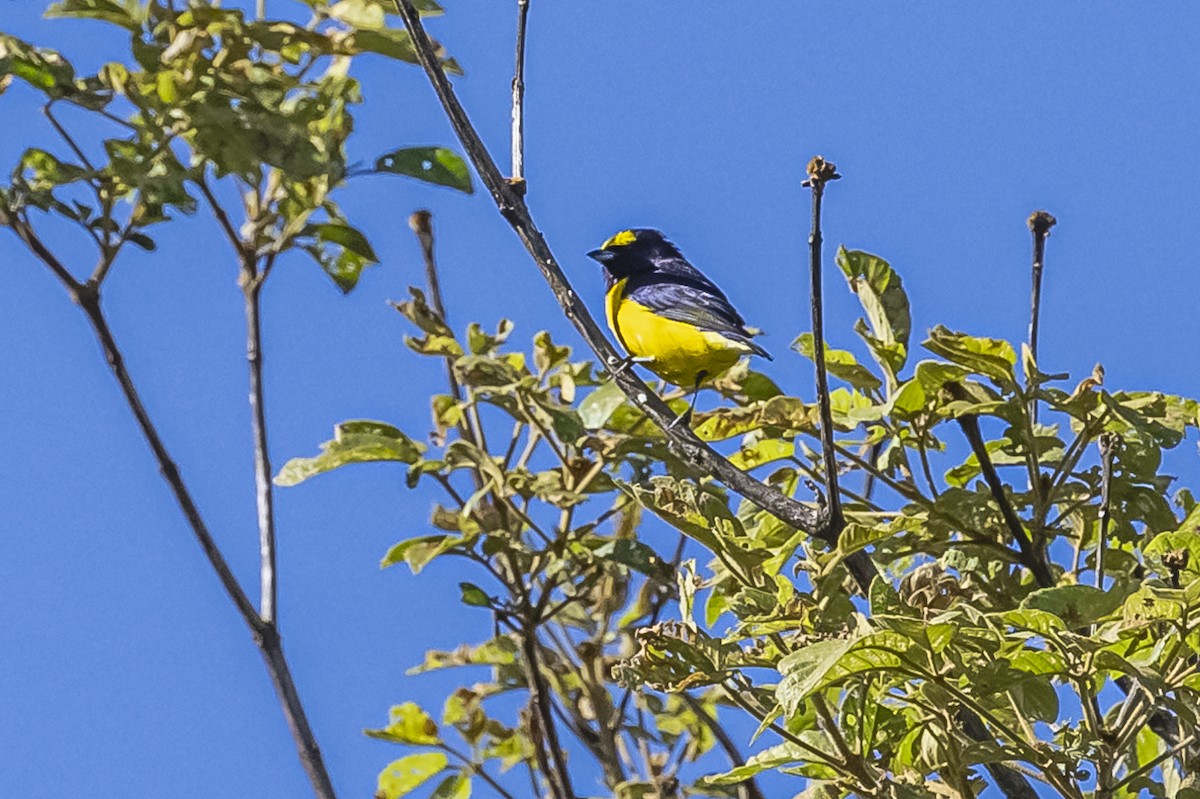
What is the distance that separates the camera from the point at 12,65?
3.03m

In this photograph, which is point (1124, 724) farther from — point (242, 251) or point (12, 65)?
point (12, 65)

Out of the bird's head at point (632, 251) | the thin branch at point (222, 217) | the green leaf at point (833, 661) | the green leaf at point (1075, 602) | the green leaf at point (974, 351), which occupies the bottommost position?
the green leaf at point (833, 661)

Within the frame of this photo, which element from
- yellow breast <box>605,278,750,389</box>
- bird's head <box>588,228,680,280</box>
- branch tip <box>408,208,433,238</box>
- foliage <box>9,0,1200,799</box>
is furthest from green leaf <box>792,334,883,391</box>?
bird's head <box>588,228,680,280</box>

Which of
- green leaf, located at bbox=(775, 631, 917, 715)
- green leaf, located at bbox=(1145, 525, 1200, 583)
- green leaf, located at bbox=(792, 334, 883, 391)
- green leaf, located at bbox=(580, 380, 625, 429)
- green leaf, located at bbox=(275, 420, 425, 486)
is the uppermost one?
green leaf, located at bbox=(275, 420, 425, 486)

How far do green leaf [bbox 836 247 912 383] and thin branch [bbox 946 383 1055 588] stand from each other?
15cm

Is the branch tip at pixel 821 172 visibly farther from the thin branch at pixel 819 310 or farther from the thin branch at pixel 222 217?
the thin branch at pixel 222 217

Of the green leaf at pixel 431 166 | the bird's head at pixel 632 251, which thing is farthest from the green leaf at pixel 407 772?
the bird's head at pixel 632 251

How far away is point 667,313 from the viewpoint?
187 inches

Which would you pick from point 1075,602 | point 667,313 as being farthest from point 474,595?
point 667,313

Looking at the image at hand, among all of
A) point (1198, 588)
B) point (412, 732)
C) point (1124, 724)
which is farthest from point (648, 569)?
point (1198, 588)

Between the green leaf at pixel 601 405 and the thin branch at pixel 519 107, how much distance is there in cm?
59

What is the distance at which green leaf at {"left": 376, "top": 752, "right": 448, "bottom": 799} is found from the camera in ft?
10.3

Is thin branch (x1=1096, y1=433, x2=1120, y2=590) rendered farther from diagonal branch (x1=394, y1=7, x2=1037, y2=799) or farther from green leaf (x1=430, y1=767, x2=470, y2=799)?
green leaf (x1=430, y1=767, x2=470, y2=799)

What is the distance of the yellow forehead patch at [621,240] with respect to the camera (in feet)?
18.6
